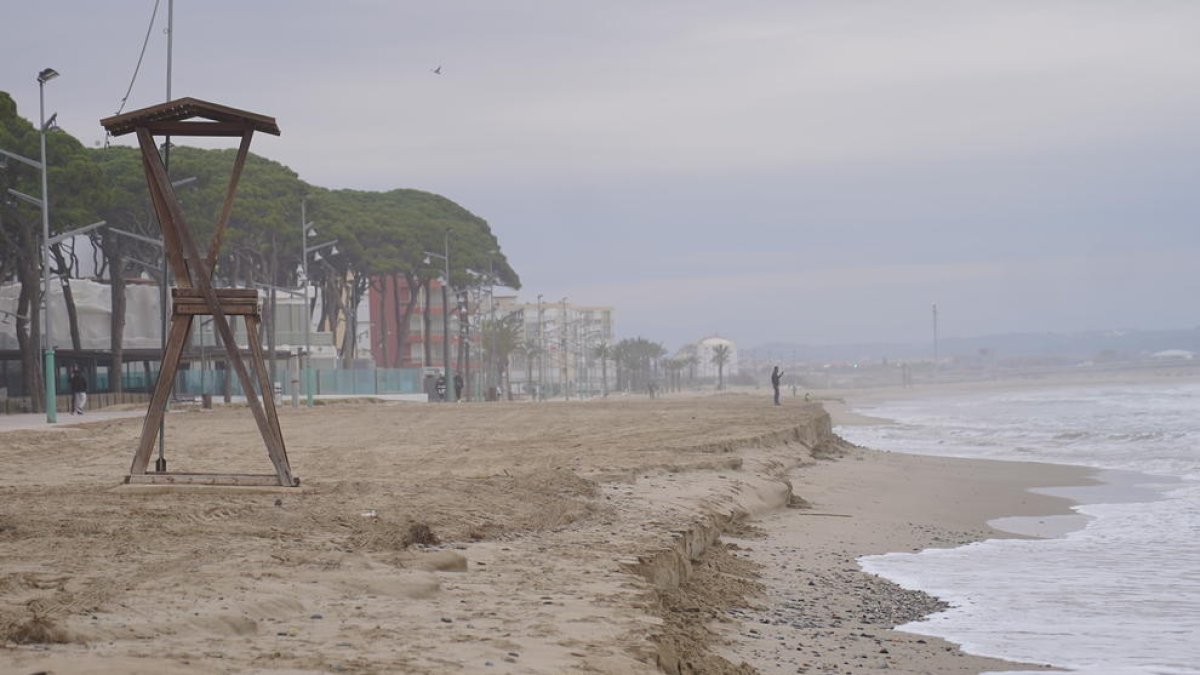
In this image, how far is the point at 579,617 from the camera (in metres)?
6.89

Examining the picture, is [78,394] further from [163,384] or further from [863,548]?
[863,548]

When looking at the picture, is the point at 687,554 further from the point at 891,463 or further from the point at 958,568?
the point at 891,463

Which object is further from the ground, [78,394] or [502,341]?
[502,341]

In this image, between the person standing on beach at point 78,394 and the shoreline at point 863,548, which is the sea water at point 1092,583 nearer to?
the shoreline at point 863,548

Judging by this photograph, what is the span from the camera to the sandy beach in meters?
5.81

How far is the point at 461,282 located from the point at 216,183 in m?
A: 27.9

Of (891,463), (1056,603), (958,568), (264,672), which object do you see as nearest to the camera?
(264,672)

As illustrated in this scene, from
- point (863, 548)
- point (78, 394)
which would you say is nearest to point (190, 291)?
point (863, 548)

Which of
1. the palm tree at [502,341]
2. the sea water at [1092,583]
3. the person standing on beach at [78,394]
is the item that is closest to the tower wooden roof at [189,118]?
the sea water at [1092,583]

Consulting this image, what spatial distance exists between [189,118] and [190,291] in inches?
67.6

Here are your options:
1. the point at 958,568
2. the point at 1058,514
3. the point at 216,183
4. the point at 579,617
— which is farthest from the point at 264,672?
the point at 216,183

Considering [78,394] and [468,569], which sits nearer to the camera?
[468,569]

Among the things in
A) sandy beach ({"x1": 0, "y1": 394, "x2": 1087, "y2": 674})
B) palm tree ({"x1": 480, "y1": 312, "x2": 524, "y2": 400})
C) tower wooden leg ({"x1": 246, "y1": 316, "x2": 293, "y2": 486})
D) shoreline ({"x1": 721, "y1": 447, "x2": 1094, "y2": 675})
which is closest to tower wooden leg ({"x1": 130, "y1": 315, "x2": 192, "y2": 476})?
sandy beach ({"x1": 0, "y1": 394, "x2": 1087, "y2": 674})

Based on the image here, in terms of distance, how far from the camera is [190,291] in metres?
12.3
